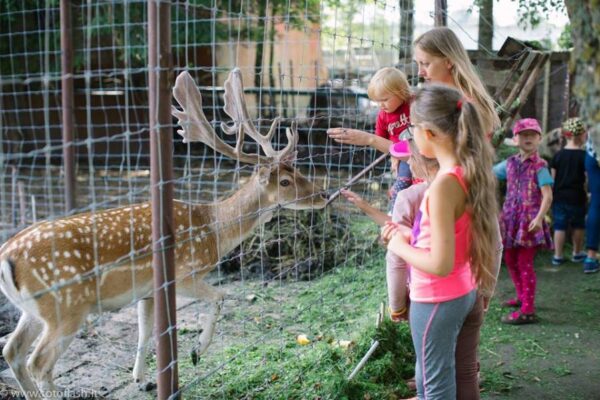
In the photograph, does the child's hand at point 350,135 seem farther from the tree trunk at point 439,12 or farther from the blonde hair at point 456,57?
the tree trunk at point 439,12

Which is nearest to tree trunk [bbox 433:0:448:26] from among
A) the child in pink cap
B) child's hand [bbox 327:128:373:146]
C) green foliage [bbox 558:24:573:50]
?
the child in pink cap

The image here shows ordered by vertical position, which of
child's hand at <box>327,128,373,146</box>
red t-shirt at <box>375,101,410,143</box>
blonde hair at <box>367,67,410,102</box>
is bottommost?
child's hand at <box>327,128,373,146</box>

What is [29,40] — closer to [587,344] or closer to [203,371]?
[203,371]

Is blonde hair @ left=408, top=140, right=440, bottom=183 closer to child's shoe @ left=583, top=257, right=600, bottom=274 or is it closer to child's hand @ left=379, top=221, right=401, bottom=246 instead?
child's hand @ left=379, top=221, right=401, bottom=246

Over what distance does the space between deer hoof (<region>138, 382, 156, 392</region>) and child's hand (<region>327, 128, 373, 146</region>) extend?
1.73 meters

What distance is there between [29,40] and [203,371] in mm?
10082

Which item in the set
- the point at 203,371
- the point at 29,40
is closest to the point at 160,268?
the point at 203,371

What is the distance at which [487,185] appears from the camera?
237cm

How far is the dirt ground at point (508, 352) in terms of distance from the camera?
3664 millimetres

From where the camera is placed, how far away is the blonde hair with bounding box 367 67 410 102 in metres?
3.20

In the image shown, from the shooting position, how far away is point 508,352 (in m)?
4.17

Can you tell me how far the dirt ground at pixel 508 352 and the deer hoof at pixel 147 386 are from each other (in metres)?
0.02

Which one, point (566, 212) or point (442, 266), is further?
point (566, 212)

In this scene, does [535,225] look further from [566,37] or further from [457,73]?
[566,37]
